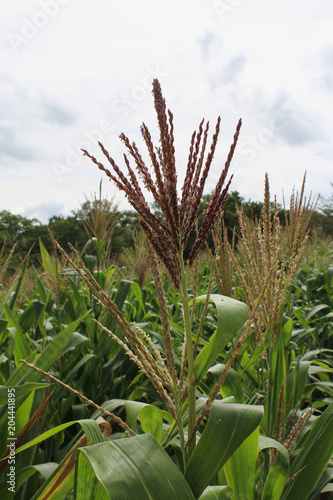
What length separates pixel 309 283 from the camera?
4453mm

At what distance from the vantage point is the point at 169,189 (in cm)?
Result: 77

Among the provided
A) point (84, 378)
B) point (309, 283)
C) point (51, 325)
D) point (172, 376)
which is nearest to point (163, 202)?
point (172, 376)

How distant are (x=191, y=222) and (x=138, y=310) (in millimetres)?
3030

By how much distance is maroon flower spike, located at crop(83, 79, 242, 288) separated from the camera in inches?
30.2

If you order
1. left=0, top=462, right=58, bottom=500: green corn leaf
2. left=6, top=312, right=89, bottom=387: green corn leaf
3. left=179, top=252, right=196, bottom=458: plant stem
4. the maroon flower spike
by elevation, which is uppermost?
the maroon flower spike

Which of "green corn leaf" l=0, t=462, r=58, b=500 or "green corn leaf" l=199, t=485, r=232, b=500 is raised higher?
"green corn leaf" l=199, t=485, r=232, b=500

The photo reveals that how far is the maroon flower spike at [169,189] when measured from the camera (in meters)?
0.77

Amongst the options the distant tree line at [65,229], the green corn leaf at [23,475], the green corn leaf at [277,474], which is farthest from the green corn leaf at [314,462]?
the distant tree line at [65,229]

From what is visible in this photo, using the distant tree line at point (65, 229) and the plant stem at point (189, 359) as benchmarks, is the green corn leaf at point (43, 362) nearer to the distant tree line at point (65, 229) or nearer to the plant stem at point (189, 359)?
the plant stem at point (189, 359)

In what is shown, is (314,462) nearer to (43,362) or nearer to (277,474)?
(277,474)

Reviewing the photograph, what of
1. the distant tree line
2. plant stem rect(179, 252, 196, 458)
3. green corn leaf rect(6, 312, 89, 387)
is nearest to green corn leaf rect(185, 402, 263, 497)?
plant stem rect(179, 252, 196, 458)

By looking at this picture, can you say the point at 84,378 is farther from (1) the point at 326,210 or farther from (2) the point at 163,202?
(1) the point at 326,210

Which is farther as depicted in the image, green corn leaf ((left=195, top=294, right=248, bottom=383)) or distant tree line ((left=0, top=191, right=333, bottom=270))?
distant tree line ((left=0, top=191, right=333, bottom=270))

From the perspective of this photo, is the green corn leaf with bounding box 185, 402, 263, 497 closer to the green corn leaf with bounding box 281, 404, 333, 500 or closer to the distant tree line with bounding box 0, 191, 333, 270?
the green corn leaf with bounding box 281, 404, 333, 500
